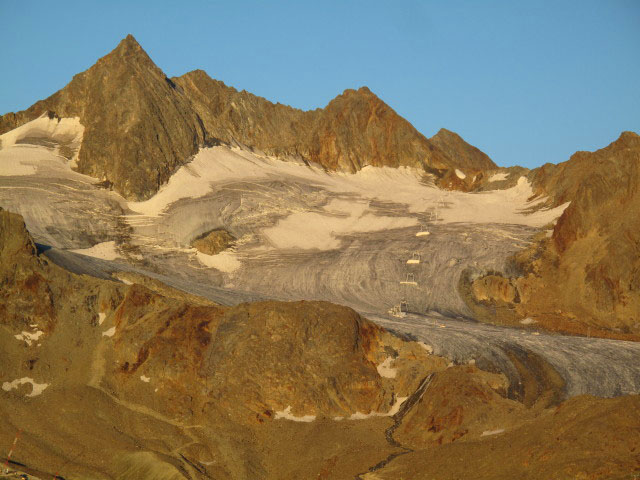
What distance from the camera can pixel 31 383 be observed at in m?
40.5

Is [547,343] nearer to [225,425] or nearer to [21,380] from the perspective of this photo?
[225,425]

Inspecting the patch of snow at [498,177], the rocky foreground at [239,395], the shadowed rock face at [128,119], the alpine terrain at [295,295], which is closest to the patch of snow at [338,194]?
the alpine terrain at [295,295]

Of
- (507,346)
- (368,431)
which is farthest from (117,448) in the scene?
(507,346)

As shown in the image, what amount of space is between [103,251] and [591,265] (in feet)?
105

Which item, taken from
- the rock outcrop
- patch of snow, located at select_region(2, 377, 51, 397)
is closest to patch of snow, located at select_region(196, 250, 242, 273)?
the rock outcrop

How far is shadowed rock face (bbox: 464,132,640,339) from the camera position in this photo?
5959 centimetres

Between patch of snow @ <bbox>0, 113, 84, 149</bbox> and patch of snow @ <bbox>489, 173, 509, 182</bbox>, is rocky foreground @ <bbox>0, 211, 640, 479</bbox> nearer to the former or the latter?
patch of snow @ <bbox>0, 113, 84, 149</bbox>

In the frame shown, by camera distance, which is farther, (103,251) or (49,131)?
(49,131)

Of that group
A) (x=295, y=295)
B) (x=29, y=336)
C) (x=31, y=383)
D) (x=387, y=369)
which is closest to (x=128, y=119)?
(x=295, y=295)

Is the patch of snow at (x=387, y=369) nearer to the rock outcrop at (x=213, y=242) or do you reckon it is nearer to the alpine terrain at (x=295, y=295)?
the alpine terrain at (x=295, y=295)

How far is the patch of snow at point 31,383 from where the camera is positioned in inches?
1570

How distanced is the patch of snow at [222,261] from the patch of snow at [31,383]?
28.4m

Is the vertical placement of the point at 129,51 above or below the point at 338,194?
above

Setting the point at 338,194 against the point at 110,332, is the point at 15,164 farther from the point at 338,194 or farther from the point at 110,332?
the point at 110,332
